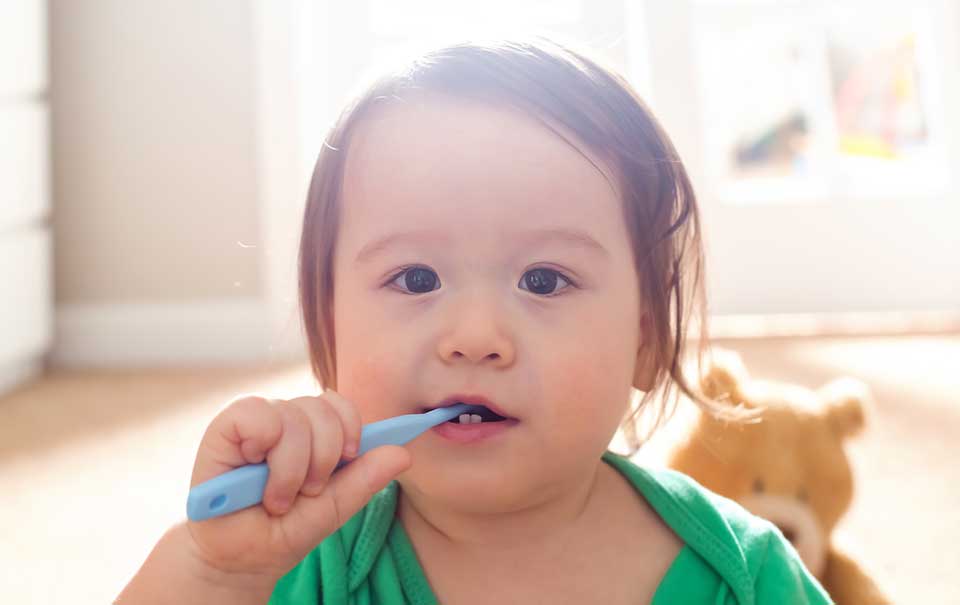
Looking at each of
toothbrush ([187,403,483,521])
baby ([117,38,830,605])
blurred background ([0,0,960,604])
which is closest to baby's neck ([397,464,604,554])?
baby ([117,38,830,605])

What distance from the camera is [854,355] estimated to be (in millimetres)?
1807

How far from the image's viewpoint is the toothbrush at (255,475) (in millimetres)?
436

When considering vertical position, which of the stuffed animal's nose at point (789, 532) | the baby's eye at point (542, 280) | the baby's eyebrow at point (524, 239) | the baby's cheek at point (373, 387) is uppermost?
the baby's eyebrow at point (524, 239)

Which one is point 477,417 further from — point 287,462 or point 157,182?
point 157,182

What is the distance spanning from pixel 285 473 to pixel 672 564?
288 mm

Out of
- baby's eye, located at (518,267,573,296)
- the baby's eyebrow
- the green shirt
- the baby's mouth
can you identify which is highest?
the baby's eyebrow

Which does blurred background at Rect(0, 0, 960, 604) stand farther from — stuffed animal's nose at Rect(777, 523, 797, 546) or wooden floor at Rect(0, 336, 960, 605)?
stuffed animal's nose at Rect(777, 523, 797, 546)

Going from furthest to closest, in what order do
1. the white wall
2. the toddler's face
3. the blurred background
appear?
1. the white wall
2. the blurred background
3. the toddler's face

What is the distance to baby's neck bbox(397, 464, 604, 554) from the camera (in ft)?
2.06

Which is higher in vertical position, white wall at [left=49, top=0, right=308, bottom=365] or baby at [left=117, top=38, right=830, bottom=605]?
white wall at [left=49, top=0, right=308, bottom=365]

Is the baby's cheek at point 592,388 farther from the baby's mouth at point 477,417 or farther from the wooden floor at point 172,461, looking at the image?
the wooden floor at point 172,461

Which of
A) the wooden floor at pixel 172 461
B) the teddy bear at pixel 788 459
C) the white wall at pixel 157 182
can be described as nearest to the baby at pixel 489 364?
the teddy bear at pixel 788 459

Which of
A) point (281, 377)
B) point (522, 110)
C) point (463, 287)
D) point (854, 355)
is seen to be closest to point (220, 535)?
point (463, 287)

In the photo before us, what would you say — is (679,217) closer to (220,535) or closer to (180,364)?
(220,535)
